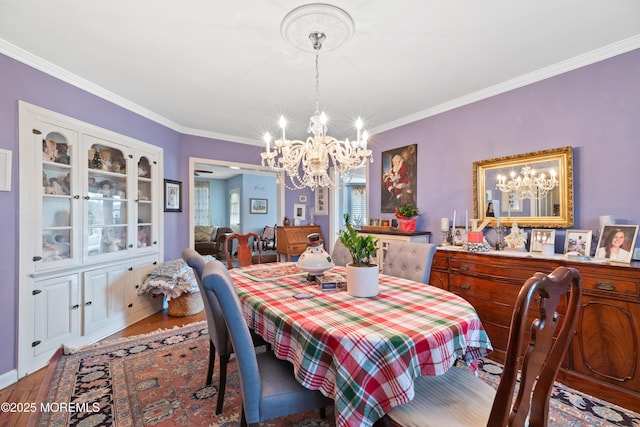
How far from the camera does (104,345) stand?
2721mm

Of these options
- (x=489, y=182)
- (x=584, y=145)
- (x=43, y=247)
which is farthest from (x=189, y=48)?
(x=584, y=145)

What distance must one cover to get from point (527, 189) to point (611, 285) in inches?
40.9

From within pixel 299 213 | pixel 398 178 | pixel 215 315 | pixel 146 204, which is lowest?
pixel 215 315

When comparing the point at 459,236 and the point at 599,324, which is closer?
the point at 599,324

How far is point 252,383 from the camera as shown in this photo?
48.3 inches

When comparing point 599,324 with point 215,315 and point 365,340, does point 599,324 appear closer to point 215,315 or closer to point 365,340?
point 365,340

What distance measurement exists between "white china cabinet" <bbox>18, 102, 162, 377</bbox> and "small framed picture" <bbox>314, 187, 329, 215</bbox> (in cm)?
258

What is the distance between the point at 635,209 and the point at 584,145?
593 mm

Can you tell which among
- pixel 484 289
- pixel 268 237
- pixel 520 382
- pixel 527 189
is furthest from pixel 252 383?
pixel 268 237

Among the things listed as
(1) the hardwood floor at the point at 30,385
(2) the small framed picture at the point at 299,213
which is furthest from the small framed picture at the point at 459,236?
(1) the hardwood floor at the point at 30,385

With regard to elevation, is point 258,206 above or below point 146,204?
above

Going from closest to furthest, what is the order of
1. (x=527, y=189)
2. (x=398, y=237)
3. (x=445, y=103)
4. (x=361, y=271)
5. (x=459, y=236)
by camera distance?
(x=361, y=271) → (x=527, y=189) → (x=459, y=236) → (x=445, y=103) → (x=398, y=237)

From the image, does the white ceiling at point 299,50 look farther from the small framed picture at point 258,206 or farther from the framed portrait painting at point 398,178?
the small framed picture at point 258,206

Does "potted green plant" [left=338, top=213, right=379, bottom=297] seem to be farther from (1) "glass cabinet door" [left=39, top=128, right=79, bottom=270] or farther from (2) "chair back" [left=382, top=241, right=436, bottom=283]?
(1) "glass cabinet door" [left=39, top=128, right=79, bottom=270]
